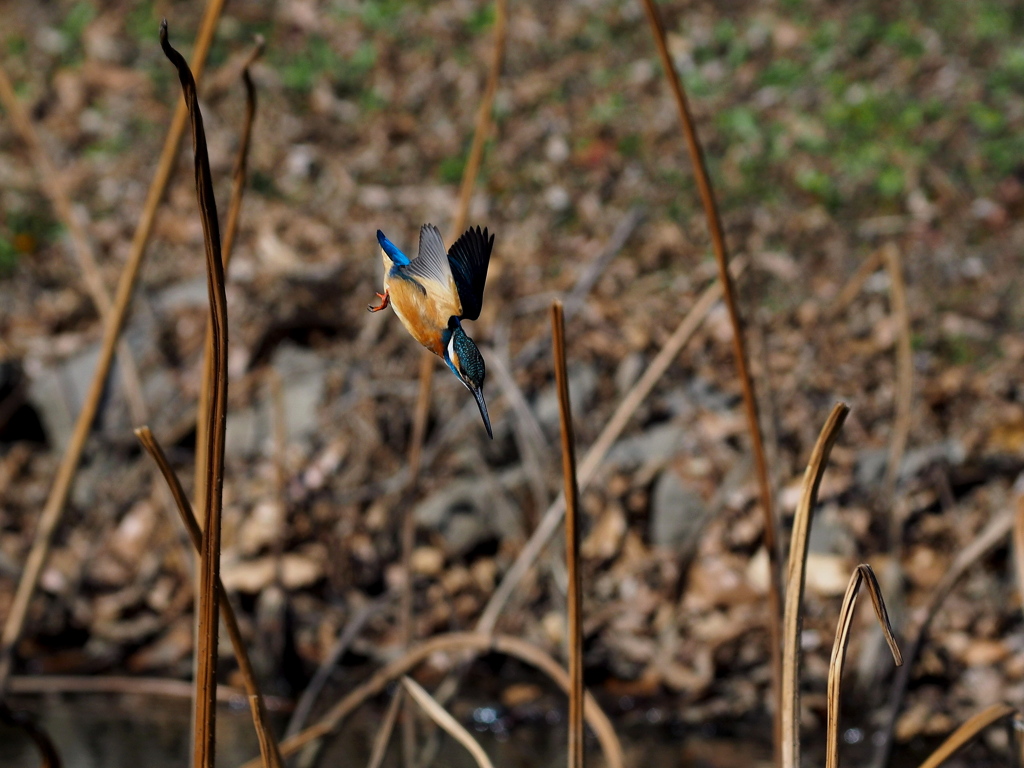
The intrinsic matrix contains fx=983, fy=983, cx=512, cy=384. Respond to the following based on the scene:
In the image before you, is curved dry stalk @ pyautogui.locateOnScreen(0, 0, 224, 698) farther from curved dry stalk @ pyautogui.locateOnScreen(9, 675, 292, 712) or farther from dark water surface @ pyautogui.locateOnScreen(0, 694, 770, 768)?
curved dry stalk @ pyautogui.locateOnScreen(9, 675, 292, 712)

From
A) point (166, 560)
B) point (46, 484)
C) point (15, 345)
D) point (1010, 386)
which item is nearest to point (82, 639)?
point (166, 560)

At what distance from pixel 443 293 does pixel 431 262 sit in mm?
13

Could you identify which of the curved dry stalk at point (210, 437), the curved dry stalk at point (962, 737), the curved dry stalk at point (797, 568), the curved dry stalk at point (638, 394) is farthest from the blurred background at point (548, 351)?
the curved dry stalk at point (210, 437)

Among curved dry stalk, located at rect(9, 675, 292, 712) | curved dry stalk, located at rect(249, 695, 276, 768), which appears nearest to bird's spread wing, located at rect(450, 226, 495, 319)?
curved dry stalk, located at rect(249, 695, 276, 768)

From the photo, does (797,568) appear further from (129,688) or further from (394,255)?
(129,688)

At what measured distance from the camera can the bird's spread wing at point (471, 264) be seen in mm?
339

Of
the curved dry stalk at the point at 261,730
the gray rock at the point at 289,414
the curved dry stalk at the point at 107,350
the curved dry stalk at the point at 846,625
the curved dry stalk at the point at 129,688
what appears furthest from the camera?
the gray rock at the point at 289,414

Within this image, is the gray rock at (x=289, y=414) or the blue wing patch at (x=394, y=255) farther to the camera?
the gray rock at (x=289, y=414)

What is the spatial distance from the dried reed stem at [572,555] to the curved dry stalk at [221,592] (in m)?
0.28

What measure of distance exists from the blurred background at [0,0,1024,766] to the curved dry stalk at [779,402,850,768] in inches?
35.6

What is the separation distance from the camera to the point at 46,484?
11.7ft

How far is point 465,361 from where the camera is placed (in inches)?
12.8

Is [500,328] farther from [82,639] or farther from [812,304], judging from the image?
[812,304]

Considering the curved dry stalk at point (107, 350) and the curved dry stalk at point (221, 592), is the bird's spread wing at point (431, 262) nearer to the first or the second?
the curved dry stalk at point (221, 592)
